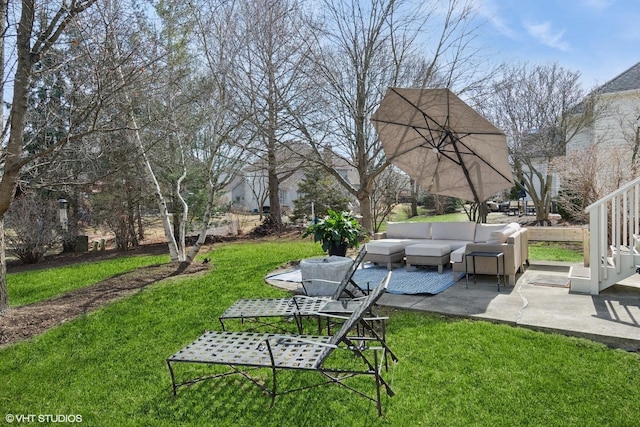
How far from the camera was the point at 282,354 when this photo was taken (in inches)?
122

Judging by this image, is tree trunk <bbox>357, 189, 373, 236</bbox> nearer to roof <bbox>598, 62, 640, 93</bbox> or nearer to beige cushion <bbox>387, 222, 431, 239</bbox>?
beige cushion <bbox>387, 222, 431, 239</bbox>

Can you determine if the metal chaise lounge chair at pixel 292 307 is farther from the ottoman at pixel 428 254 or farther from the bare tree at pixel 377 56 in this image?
the bare tree at pixel 377 56

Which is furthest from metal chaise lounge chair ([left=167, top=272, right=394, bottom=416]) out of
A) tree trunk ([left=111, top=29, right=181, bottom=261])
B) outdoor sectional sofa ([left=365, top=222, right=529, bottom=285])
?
tree trunk ([left=111, top=29, right=181, bottom=261])

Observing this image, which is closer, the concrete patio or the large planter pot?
the concrete patio

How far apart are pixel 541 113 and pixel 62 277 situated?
53.5 feet

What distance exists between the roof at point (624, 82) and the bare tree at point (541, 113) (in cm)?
143

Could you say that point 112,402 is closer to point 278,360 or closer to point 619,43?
point 278,360

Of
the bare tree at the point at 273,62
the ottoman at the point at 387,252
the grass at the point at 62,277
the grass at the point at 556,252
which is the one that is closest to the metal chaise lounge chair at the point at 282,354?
the ottoman at the point at 387,252

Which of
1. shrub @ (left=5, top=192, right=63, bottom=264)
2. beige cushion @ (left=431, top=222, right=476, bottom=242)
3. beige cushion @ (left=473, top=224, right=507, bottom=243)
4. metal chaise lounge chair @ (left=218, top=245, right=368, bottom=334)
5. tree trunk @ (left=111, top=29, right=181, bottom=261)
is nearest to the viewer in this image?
metal chaise lounge chair @ (left=218, top=245, right=368, bottom=334)

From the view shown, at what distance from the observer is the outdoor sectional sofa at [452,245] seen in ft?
20.4

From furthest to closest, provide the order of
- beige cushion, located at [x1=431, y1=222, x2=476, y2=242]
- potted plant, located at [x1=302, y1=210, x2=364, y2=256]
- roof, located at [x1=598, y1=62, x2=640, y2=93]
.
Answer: roof, located at [x1=598, y1=62, x2=640, y2=93]
beige cushion, located at [x1=431, y1=222, x2=476, y2=242]
potted plant, located at [x1=302, y1=210, x2=364, y2=256]

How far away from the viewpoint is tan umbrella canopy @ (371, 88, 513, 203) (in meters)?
6.59

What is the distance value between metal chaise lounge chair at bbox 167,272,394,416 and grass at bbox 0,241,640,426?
0.36 ft

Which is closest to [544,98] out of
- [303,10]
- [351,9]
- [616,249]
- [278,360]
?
[351,9]
